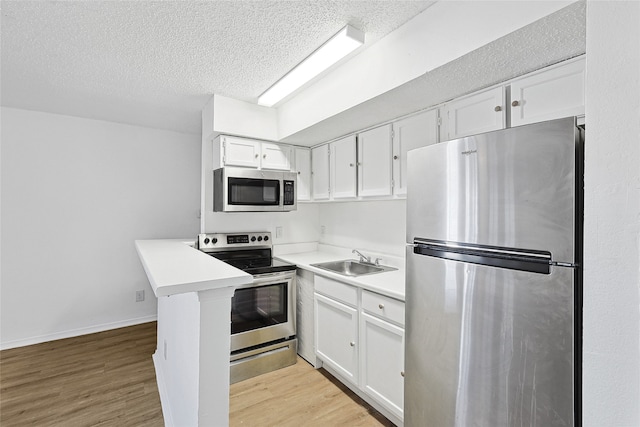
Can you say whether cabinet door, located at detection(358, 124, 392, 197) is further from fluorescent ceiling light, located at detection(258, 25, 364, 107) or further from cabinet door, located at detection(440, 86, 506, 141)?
fluorescent ceiling light, located at detection(258, 25, 364, 107)

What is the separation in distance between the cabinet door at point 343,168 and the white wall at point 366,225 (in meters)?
0.33

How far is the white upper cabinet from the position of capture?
9.07 ft

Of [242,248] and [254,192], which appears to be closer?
[254,192]

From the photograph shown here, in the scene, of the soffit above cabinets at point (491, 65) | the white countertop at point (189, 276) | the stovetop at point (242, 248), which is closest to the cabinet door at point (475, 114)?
the soffit above cabinets at point (491, 65)

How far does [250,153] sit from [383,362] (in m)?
2.11

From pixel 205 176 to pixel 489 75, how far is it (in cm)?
255

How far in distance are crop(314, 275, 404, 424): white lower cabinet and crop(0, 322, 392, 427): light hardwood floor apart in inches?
6.7

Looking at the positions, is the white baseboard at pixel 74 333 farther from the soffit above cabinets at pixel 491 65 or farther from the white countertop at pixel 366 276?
the soffit above cabinets at pixel 491 65

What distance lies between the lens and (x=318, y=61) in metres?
1.95

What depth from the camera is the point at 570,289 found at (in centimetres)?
99

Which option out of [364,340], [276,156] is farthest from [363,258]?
[276,156]

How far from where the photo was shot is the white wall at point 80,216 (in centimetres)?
302

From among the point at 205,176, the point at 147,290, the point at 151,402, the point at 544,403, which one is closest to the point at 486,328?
the point at 544,403

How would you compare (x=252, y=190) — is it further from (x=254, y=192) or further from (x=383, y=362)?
(x=383, y=362)
